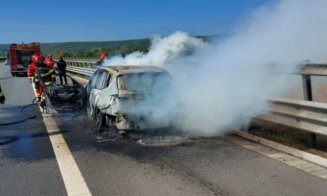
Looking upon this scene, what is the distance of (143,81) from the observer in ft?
30.0

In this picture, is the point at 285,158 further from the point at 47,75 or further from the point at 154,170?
the point at 47,75

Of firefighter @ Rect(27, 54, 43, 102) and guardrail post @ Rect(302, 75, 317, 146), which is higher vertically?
firefighter @ Rect(27, 54, 43, 102)

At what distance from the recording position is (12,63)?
39281mm

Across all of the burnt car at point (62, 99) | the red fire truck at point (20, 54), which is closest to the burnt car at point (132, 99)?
the burnt car at point (62, 99)

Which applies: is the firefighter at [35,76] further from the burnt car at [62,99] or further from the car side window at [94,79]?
the car side window at [94,79]

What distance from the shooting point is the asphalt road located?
17.6 ft

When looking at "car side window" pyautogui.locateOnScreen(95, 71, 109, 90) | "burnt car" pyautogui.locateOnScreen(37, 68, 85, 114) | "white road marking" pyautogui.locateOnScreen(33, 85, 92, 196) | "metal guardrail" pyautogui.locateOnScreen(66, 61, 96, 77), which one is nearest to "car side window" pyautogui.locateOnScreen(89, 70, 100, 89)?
"car side window" pyautogui.locateOnScreen(95, 71, 109, 90)

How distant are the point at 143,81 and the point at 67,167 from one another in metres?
3.00

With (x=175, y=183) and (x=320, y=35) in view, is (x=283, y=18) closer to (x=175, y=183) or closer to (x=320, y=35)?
(x=320, y=35)

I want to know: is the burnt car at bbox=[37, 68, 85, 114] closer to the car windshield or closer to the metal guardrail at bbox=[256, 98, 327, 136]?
the car windshield

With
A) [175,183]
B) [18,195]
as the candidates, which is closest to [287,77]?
[175,183]

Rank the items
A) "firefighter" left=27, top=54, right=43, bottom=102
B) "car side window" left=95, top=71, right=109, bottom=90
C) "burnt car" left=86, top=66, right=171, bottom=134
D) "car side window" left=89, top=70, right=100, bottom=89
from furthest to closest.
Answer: "firefighter" left=27, top=54, right=43, bottom=102 → "car side window" left=89, top=70, right=100, bottom=89 → "car side window" left=95, top=71, right=109, bottom=90 → "burnt car" left=86, top=66, right=171, bottom=134

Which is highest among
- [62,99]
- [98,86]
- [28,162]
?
[98,86]

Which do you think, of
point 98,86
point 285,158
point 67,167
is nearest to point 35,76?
point 98,86
